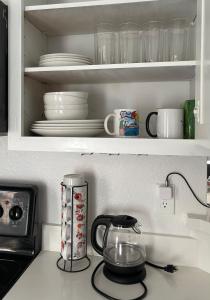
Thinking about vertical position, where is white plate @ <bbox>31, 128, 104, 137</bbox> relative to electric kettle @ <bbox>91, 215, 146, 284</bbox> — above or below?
above

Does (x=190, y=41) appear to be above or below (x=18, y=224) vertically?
above

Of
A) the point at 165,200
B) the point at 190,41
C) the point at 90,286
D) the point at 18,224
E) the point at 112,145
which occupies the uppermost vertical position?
the point at 190,41

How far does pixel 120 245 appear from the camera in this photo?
1.09 meters

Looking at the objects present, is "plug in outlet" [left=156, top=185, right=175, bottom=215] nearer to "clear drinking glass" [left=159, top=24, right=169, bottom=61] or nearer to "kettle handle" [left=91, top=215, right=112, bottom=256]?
"kettle handle" [left=91, top=215, right=112, bottom=256]

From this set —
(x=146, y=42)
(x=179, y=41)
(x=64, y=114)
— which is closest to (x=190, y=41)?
(x=179, y=41)

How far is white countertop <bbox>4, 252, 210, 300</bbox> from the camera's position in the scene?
0.88m

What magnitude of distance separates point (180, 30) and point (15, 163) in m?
0.88

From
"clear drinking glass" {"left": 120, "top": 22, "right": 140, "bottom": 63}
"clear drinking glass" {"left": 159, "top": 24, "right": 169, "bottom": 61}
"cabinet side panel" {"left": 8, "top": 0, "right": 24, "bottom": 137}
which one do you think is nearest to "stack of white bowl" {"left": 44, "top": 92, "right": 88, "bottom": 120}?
"cabinet side panel" {"left": 8, "top": 0, "right": 24, "bottom": 137}

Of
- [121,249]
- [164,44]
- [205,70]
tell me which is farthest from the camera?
[121,249]

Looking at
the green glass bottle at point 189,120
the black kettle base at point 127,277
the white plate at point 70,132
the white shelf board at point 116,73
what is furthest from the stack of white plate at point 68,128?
the black kettle base at point 127,277

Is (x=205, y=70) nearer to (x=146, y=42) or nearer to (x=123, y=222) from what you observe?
(x=146, y=42)

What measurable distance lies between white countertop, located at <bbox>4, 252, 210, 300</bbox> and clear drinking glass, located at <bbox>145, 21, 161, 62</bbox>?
0.79 m

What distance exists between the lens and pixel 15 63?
35.4 inches

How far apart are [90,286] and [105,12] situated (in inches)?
36.4
